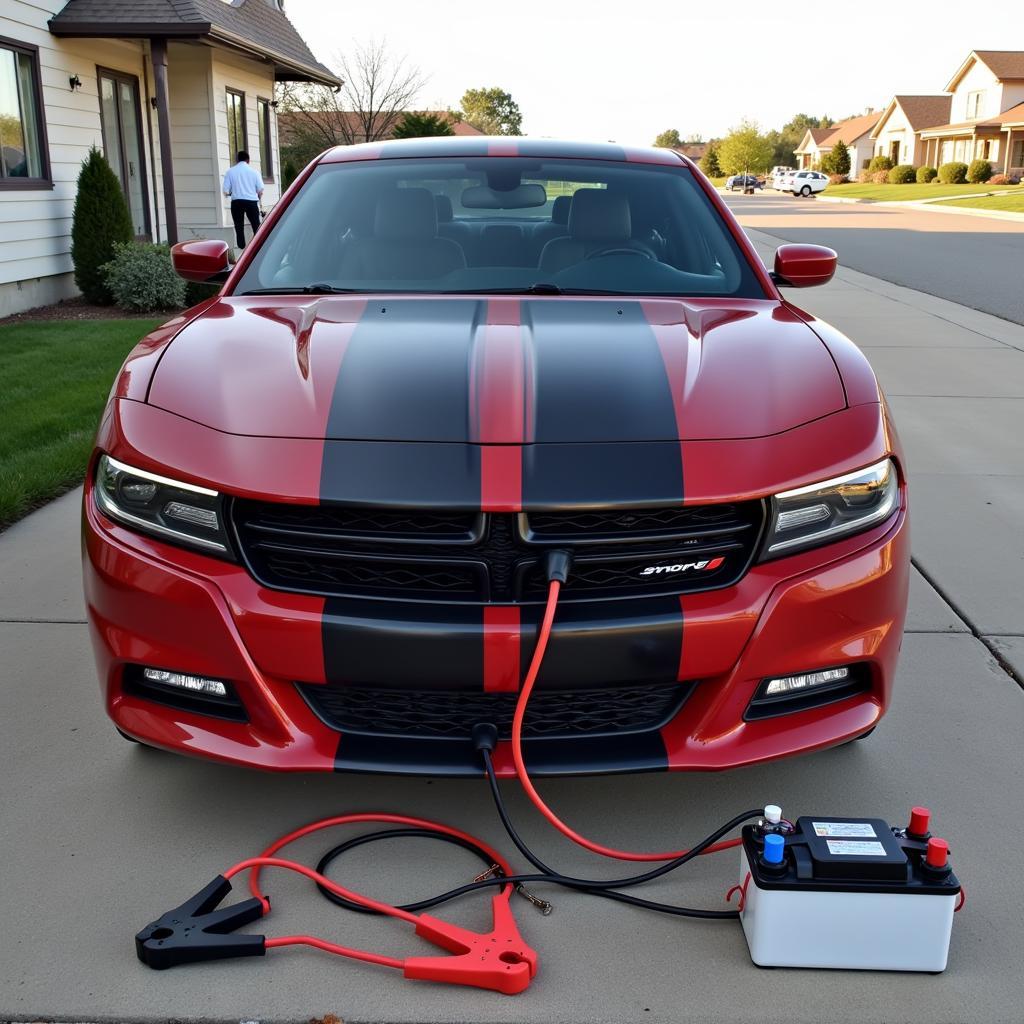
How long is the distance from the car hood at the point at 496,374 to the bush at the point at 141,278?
881 cm

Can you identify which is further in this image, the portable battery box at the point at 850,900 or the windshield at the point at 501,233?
the windshield at the point at 501,233

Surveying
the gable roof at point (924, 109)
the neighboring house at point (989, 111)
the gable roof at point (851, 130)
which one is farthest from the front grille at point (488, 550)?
the gable roof at point (851, 130)

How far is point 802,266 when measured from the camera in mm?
3615

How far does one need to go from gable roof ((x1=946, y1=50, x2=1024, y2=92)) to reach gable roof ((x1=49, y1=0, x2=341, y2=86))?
60033mm

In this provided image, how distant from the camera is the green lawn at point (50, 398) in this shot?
514 centimetres

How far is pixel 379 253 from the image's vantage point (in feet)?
11.2

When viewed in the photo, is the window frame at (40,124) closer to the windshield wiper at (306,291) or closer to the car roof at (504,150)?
the car roof at (504,150)

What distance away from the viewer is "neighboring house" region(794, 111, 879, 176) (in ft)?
318

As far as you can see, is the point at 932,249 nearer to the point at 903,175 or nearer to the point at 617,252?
the point at 617,252

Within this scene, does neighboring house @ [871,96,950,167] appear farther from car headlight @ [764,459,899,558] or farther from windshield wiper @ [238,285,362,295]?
car headlight @ [764,459,899,558]

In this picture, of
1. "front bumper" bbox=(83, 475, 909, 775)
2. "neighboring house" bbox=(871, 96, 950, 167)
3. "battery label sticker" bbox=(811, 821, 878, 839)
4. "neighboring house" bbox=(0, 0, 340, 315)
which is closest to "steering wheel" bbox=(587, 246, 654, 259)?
"front bumper" bbox=(83, 475, 909, 775)

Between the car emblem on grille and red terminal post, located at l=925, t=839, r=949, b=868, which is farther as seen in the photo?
the car emblem on grille

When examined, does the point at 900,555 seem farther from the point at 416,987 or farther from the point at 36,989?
the point at 36,989

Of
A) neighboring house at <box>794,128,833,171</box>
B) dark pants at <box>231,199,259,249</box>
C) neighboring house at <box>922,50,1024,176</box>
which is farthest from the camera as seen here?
neighboring house at <box>794,128,833,171</box>
